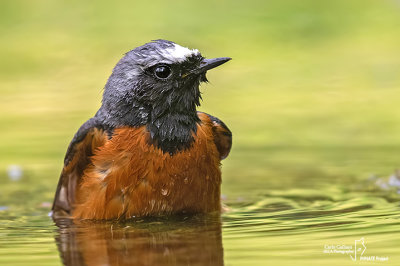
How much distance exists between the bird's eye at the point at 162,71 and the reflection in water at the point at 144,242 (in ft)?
3.81

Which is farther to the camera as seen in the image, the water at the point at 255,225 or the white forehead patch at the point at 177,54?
the white forehead patch at the point at 177,54

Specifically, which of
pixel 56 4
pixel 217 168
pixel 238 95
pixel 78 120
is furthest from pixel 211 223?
pixel 56 4

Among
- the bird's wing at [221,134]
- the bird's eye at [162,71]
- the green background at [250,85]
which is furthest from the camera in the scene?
the green background at [250,85]

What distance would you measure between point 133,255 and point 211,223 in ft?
3.99

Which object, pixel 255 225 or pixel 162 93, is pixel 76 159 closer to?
pixel 162 93

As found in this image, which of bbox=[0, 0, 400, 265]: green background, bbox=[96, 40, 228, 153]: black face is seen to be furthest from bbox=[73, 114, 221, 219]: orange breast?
bbox=[0, 0, 400, 265]: green background

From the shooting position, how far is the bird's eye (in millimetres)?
7008

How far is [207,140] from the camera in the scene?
7.06 m

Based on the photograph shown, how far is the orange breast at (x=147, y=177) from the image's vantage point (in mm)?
6746

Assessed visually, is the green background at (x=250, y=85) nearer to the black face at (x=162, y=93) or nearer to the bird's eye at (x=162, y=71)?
the black face at (x=162, y=93)

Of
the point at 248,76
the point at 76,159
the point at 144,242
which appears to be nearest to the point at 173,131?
the point at 76,159

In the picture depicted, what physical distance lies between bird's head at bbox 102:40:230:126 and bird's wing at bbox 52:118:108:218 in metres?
0.21

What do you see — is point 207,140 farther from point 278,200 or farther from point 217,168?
point 278,200

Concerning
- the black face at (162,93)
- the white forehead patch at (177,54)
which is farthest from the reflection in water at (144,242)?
the white forehead patch at (177,54)
